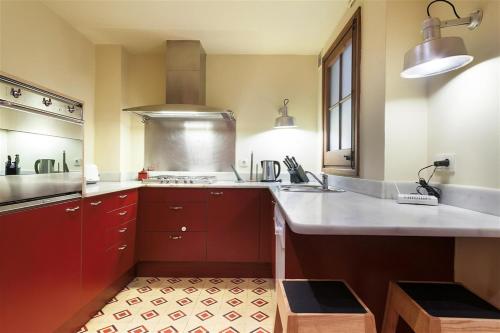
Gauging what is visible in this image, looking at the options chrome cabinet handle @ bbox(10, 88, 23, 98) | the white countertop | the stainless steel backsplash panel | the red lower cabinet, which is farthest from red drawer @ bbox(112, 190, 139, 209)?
the white countertop

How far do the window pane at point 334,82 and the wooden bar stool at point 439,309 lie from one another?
6.09 feet

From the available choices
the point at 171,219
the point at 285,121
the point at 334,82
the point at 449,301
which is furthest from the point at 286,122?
the point at 449,301

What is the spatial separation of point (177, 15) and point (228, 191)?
5.36ft

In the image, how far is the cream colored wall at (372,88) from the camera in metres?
1.62

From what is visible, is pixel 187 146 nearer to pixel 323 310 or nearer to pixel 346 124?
pixel 346 124

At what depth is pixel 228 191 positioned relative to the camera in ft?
8.22

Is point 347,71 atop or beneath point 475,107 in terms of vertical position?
atop

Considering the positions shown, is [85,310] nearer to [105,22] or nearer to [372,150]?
[372,150]

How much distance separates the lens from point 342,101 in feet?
7.62

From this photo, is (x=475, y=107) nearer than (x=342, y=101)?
Yes

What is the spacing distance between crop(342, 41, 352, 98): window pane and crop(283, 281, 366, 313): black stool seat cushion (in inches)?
65.7

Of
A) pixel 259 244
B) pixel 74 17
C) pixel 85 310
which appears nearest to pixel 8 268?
pixel 85 310

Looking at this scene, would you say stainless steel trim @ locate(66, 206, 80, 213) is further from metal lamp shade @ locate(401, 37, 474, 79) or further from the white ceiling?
metal lamp shade @ locate(401, 37, 474, 79)

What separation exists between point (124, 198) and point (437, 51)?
2.30 metres
